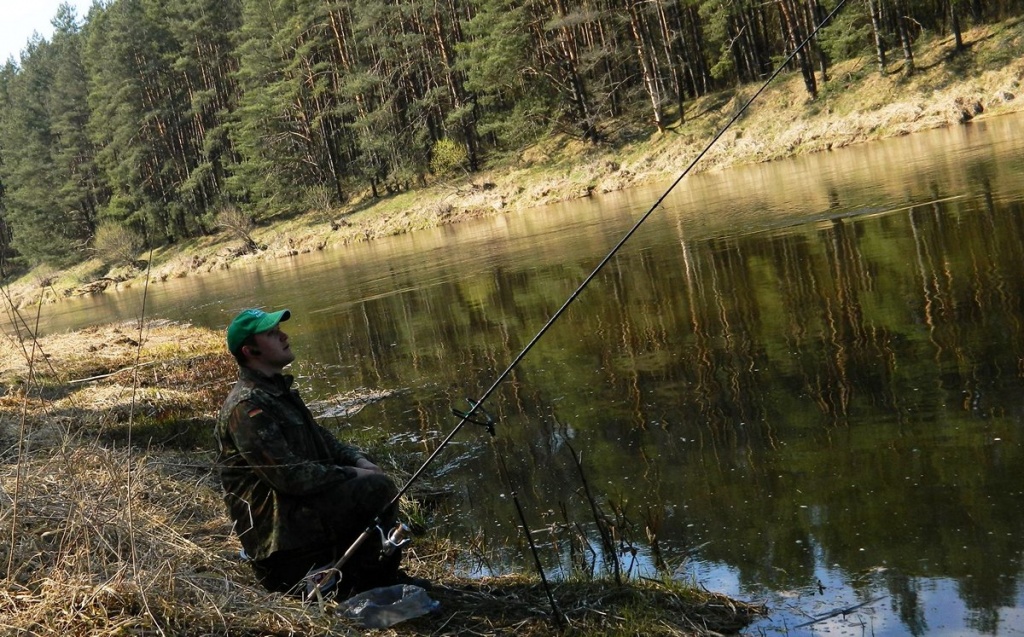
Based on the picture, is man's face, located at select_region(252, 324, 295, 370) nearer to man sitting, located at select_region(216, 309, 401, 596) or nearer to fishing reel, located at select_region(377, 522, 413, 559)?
man sitting, located at select_region(216, 309, 401, 596)

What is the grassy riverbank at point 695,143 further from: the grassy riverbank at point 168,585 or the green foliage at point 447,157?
the grassy riverbank at point 168,585

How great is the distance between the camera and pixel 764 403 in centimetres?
662

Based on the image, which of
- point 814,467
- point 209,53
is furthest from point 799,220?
point 209,53

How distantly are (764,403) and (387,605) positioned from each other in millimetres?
3613

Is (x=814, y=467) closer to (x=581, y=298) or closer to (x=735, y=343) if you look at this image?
(x=735, y=343)

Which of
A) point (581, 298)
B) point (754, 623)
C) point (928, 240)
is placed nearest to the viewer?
point (754, 623)

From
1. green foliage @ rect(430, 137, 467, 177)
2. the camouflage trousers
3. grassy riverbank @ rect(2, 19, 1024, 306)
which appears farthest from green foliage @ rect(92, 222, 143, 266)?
the camouflage trousers

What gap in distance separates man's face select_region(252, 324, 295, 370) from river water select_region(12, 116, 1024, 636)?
1160mm

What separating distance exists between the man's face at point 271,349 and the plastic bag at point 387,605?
1.03 m

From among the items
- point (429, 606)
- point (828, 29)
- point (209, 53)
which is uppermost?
point (209, 53)

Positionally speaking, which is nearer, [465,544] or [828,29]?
[465,544]

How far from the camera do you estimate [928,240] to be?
11695mm

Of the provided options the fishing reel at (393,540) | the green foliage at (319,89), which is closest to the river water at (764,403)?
the fishing reel at (393,540)

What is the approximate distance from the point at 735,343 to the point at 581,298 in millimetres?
4795
